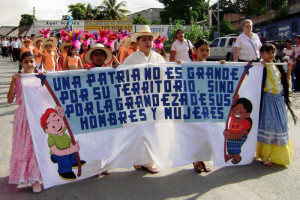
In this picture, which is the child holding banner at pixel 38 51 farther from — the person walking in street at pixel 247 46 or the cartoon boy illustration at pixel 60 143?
the cartoon boy illustration at pixel 60 143

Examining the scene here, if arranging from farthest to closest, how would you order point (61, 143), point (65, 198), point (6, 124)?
point (6, 124) < point (61, 143) < point (65, 198)

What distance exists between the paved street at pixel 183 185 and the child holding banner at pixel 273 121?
0.16 metres

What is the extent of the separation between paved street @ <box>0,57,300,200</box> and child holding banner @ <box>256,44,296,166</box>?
0.54ft

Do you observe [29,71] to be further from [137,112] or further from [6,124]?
[6,124]

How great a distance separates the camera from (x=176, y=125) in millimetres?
4258

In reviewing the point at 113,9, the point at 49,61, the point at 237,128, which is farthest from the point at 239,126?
the point at 113,9

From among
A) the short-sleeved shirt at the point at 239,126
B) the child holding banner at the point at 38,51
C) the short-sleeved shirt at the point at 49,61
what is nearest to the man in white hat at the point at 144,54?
the short-sleeved shirt at the point at 239,126

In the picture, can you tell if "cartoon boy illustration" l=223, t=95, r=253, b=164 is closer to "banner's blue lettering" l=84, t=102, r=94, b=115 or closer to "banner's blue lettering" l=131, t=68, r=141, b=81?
"banner's blue lettering" l=131, t=68, r=141, b=81

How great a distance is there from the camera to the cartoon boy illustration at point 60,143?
12.7ft

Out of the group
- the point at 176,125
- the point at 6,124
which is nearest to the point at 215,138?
the point at 176,125

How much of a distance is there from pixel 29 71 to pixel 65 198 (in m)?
1.59

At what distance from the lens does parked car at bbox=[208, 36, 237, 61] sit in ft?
70.4

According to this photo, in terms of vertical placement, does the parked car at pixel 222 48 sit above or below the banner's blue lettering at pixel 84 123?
above

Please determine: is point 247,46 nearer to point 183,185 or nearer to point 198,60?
point 198,60
